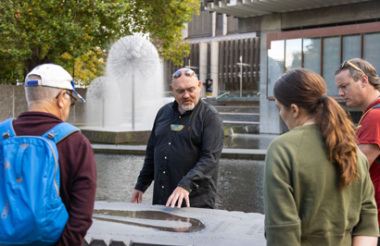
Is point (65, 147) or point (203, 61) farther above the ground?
point (203, 61)

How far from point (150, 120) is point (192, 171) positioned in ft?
52.1

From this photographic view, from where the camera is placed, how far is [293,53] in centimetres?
2442

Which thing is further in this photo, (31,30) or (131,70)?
(31,30)

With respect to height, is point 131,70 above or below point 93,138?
above

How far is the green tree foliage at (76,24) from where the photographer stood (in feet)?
68.9

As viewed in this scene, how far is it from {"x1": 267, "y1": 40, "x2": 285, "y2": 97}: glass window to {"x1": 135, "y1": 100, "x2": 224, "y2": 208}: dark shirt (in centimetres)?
2138

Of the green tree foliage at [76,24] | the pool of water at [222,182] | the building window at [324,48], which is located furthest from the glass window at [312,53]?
the pool of water at [222,182]

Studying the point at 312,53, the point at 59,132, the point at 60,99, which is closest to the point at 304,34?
the point at 312,53

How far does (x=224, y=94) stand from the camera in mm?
49125

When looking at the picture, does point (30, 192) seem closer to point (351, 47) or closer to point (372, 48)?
point (372, 48)

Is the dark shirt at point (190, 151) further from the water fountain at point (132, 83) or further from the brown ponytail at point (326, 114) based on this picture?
the water fountain at point (132, 83)

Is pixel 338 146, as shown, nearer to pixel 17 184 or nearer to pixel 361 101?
pixel 361 101

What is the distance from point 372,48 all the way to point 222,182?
15.4 metres

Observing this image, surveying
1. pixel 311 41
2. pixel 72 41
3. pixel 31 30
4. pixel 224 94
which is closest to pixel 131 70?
pixel 72 41
